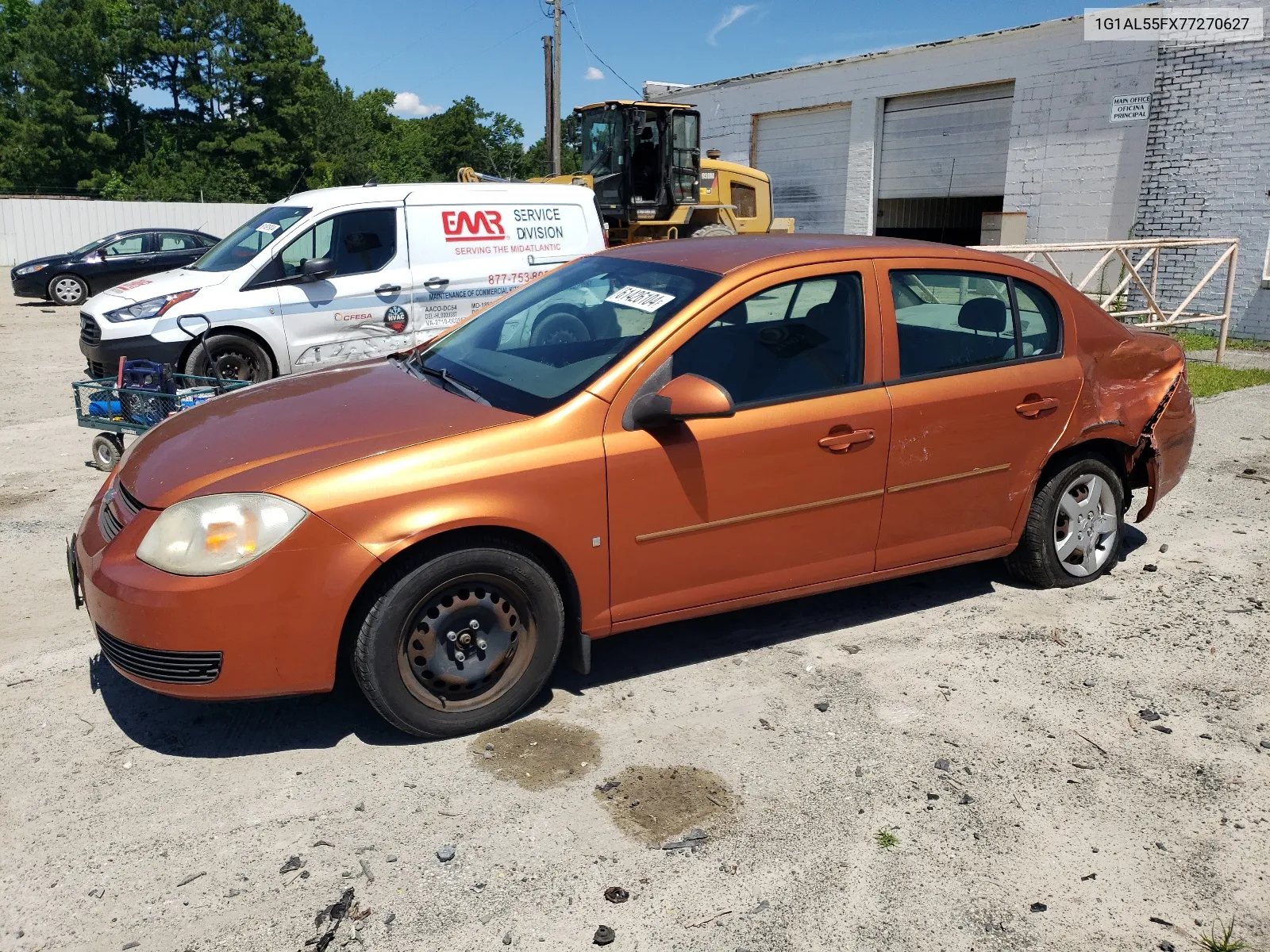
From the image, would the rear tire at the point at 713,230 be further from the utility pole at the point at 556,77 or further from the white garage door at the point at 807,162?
the utility pole at the point at 556,77

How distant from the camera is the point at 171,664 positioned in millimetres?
3350

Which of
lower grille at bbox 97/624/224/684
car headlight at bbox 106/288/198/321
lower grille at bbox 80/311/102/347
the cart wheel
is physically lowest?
the cart wheel

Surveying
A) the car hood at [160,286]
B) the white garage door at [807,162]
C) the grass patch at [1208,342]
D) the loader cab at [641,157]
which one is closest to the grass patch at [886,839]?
the car hood at [160,286]

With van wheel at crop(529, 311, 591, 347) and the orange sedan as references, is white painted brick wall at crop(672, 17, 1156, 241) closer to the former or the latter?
the orange sedan

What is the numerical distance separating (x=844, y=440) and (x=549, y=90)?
2961cm

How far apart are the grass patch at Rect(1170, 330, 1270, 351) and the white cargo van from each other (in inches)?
397

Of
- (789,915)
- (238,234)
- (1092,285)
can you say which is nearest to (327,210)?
(238,234)

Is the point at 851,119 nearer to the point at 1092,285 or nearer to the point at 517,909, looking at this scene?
the point at 1092,285

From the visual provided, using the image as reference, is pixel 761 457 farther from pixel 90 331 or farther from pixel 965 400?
pixel 90 331

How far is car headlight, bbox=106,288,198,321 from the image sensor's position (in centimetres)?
861

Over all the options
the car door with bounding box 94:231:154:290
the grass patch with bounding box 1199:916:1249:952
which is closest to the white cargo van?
the grass patch with bounding box 1199:916:1249:952

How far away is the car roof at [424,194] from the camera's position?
9023 millimetres

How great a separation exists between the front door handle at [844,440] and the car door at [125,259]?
18966 millimetres

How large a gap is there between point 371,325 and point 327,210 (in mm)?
1066
